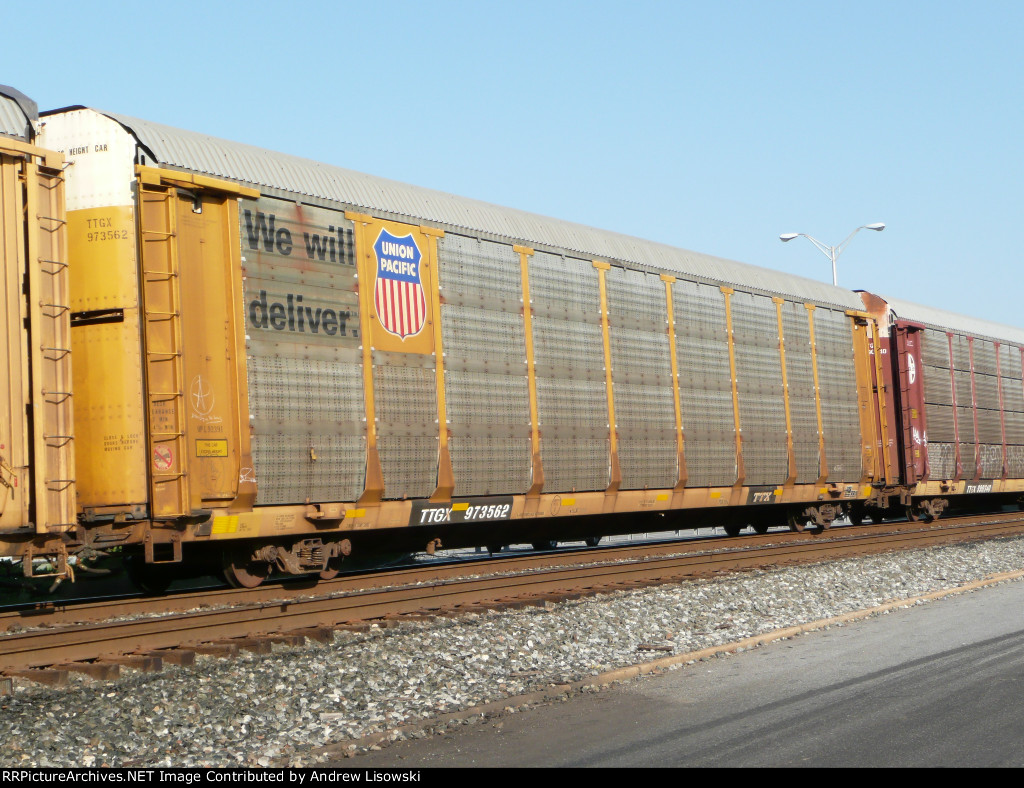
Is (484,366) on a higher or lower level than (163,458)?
higher

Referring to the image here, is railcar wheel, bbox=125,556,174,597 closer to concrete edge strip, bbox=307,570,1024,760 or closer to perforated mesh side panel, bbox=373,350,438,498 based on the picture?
perforated mesh side panel, bbox=373,350,438,498

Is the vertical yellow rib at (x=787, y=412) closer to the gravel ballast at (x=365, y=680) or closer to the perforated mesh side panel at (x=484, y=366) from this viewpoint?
the gravel ballast at (x=365, y=680)

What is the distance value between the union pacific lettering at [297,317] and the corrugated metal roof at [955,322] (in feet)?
43.7

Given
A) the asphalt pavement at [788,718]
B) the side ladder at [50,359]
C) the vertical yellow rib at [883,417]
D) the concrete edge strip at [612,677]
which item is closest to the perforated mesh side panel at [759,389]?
the vertical yellow rib at [883,417]

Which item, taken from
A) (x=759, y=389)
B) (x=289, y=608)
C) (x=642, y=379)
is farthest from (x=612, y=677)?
(x=759, y=389)

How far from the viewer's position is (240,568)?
1052 centimetres

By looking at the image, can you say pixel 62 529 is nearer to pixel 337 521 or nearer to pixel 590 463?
pixel 337 521

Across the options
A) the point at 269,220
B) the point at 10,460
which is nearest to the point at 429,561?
the point at 269,220

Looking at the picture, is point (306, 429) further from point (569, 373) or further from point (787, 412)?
point (787, 412)

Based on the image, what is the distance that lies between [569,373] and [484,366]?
4.83 feet

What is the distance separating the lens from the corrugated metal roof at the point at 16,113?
8805mm

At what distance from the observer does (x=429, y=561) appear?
17.4 m

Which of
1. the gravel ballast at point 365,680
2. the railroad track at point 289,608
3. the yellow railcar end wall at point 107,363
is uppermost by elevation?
the yellow railcar end wall at point 107,363

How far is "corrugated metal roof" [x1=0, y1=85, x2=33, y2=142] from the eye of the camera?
8.80 metres
